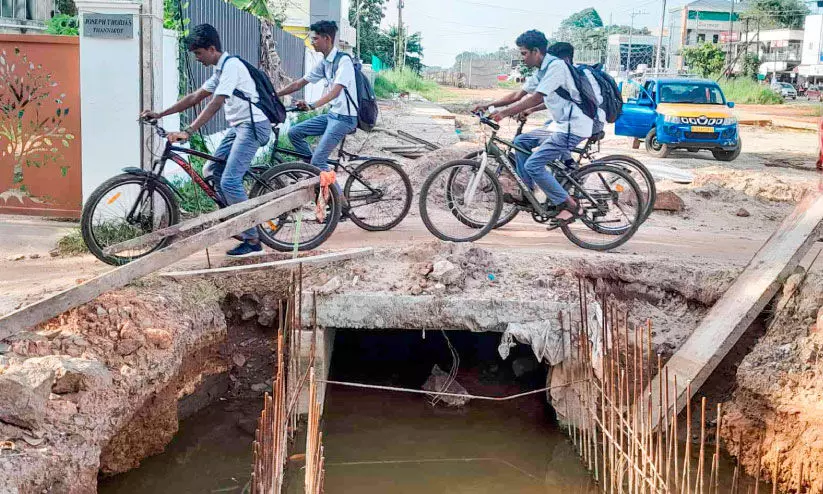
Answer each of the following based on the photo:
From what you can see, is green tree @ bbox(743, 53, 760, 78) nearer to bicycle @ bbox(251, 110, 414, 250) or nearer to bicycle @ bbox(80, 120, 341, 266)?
bicycle @ bbox(251, 110, 414, 250)

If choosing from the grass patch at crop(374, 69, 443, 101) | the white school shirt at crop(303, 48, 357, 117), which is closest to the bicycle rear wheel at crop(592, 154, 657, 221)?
the white school shirt at crop(303, 48, 357, 117)

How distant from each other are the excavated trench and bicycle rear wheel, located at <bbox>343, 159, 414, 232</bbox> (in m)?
1.20

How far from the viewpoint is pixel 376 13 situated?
1986 inches

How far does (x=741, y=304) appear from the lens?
6.14 m

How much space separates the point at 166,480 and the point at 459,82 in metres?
57.9

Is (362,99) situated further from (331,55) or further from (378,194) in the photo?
(378,194)

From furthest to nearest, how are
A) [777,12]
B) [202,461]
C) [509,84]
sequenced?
1. [509,84]
2. [777,12]
3. [202,461]

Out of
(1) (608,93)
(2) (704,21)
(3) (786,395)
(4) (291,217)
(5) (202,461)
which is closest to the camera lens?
(3) (786,395)

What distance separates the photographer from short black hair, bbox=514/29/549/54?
6.82 meters

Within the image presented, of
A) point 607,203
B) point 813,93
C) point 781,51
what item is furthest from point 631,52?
point 607,203

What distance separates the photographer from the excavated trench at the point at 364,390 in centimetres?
522

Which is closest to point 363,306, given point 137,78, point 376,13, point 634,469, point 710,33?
point 634,469

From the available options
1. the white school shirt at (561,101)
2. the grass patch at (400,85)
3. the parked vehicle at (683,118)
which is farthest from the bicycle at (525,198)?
the grass patch at (400,85)

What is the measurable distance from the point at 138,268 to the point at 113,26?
2.96 m
